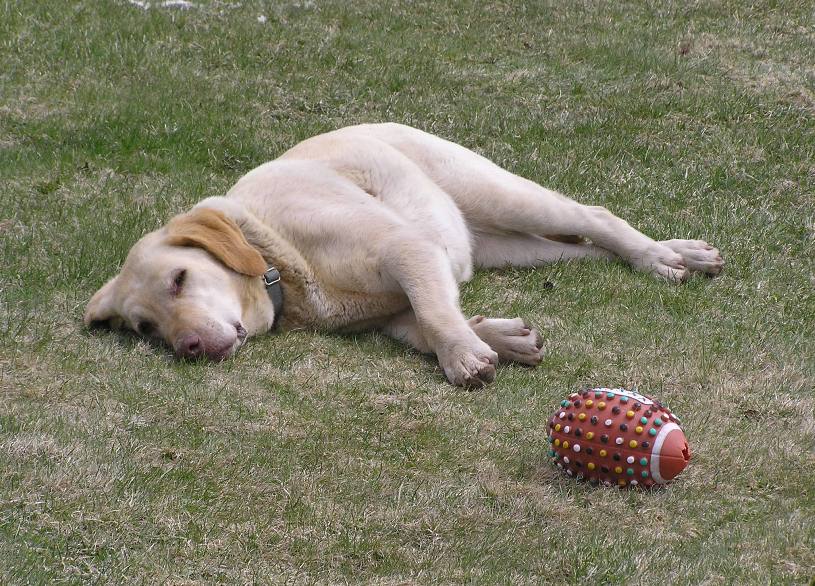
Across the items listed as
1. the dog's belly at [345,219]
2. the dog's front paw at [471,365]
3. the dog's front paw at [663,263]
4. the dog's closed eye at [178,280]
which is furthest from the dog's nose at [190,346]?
the dog's front paw at [663,263]

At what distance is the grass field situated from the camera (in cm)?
407

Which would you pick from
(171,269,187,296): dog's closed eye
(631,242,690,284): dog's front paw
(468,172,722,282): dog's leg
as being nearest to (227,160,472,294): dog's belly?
(468,172,722,282): dog's leg

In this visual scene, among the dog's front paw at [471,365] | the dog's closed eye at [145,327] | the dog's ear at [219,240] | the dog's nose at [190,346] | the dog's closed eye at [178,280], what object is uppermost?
the dog's ear at [219,240]

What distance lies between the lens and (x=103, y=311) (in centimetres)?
615

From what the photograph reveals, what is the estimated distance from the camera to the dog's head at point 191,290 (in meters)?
5.80

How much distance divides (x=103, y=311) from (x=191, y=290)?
59 cm

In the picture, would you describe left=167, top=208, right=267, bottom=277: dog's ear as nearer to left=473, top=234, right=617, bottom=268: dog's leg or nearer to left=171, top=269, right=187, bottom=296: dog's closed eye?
left=171, top=269, right=187, bottom=296: dog's closed eye

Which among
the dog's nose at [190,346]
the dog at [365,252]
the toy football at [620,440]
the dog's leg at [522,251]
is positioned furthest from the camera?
the dog's leg at [522,251]

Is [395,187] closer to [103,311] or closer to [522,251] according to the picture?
[522,251]

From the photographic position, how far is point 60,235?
7.48 m

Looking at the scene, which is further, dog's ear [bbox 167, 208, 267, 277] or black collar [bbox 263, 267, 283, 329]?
black collar [bbox 263, 267, 283, 329]

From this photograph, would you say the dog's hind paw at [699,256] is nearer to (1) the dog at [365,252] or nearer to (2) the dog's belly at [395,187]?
(1) the dog at [365,252]

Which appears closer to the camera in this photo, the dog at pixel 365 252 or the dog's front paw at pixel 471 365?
the dog's front paw at pixel 471 365

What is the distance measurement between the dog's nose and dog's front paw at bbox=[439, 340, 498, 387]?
1.26m
